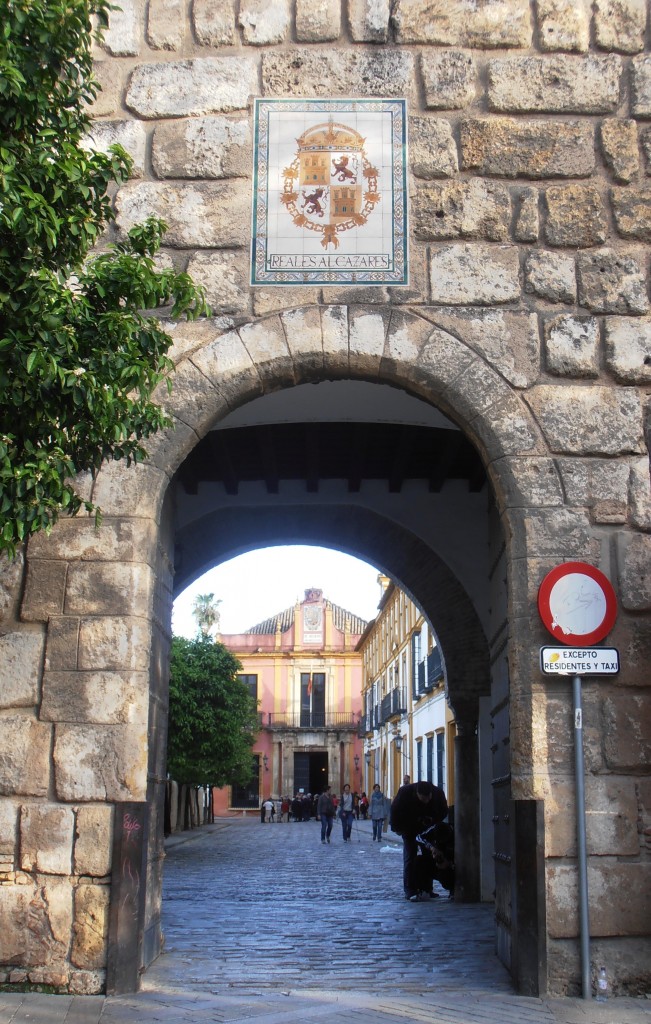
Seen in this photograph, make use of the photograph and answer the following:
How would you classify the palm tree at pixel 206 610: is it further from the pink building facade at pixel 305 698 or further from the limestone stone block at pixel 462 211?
the limestone stone block at pixel 462 211

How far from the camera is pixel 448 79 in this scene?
255 inches

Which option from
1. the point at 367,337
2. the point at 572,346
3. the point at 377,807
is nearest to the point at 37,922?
the point at 367,337

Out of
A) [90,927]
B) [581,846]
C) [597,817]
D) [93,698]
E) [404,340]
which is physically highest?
[404,340]

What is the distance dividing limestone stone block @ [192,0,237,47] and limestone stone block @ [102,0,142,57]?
0.34m

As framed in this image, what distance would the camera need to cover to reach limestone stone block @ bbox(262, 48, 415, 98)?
A: 6484 millimetres

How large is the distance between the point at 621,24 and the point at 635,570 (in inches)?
127

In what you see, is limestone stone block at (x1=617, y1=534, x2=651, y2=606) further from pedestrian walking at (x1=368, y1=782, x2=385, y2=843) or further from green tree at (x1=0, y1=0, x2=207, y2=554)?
pedestrian walking at (x1=368, y1=782, x2=385, y2=843)

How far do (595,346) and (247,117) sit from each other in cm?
242

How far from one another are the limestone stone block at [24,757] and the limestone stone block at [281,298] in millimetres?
2524

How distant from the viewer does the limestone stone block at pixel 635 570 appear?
5.72 meters

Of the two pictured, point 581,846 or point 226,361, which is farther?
point 226,361

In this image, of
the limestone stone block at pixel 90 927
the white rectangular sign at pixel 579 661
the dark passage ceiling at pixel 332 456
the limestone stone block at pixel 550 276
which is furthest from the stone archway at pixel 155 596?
the dark passage ceiling at pixel 332 456

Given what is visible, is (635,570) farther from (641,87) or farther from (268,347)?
(641,87)

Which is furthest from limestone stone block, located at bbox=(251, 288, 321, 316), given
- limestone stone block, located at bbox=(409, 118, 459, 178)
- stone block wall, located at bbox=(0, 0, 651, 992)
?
limestone stone block, located at bbox=(409, 118, 459, 178)
